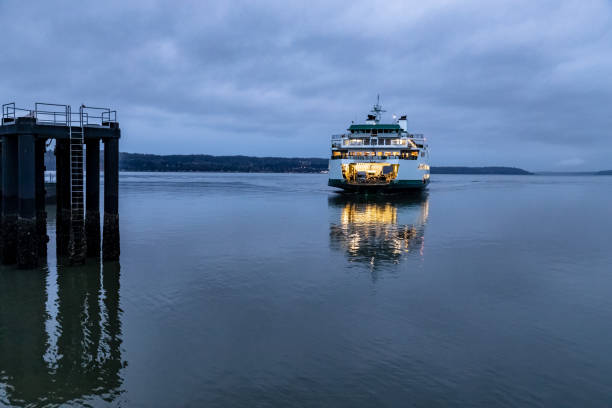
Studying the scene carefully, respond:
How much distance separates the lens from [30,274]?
1806 centimetres

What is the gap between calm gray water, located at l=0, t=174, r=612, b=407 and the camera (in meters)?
→ 9.65

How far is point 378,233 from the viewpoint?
3341cm

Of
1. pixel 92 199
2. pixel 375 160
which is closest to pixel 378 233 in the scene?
pixel 92 199

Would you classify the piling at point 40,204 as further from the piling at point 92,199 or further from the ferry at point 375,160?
the ferry at point 375,160

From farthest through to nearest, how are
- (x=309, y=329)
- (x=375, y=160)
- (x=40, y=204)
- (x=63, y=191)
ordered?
(x=375, y=160) < (x=63, y=191) < (x=40, y=204) < (x=309, y=329)

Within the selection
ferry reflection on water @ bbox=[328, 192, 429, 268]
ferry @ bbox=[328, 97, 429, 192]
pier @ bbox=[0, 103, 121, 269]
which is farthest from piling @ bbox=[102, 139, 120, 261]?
ferry @ bbox=[328, 97, 429, 192]

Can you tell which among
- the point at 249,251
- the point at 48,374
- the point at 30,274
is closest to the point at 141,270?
the point at 30,274

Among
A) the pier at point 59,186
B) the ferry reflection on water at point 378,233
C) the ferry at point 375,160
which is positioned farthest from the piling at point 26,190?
the ferry at point 375,160

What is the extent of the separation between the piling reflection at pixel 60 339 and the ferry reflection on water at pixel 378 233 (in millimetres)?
12443

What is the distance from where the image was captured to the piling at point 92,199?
19.9 m

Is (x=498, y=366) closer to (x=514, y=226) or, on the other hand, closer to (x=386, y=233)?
(x=386, y=233)

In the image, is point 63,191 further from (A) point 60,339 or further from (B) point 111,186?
(A) point 60,339

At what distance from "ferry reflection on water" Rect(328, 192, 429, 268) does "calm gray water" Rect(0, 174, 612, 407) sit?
0.46 m

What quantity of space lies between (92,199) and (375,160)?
56.4 meters
